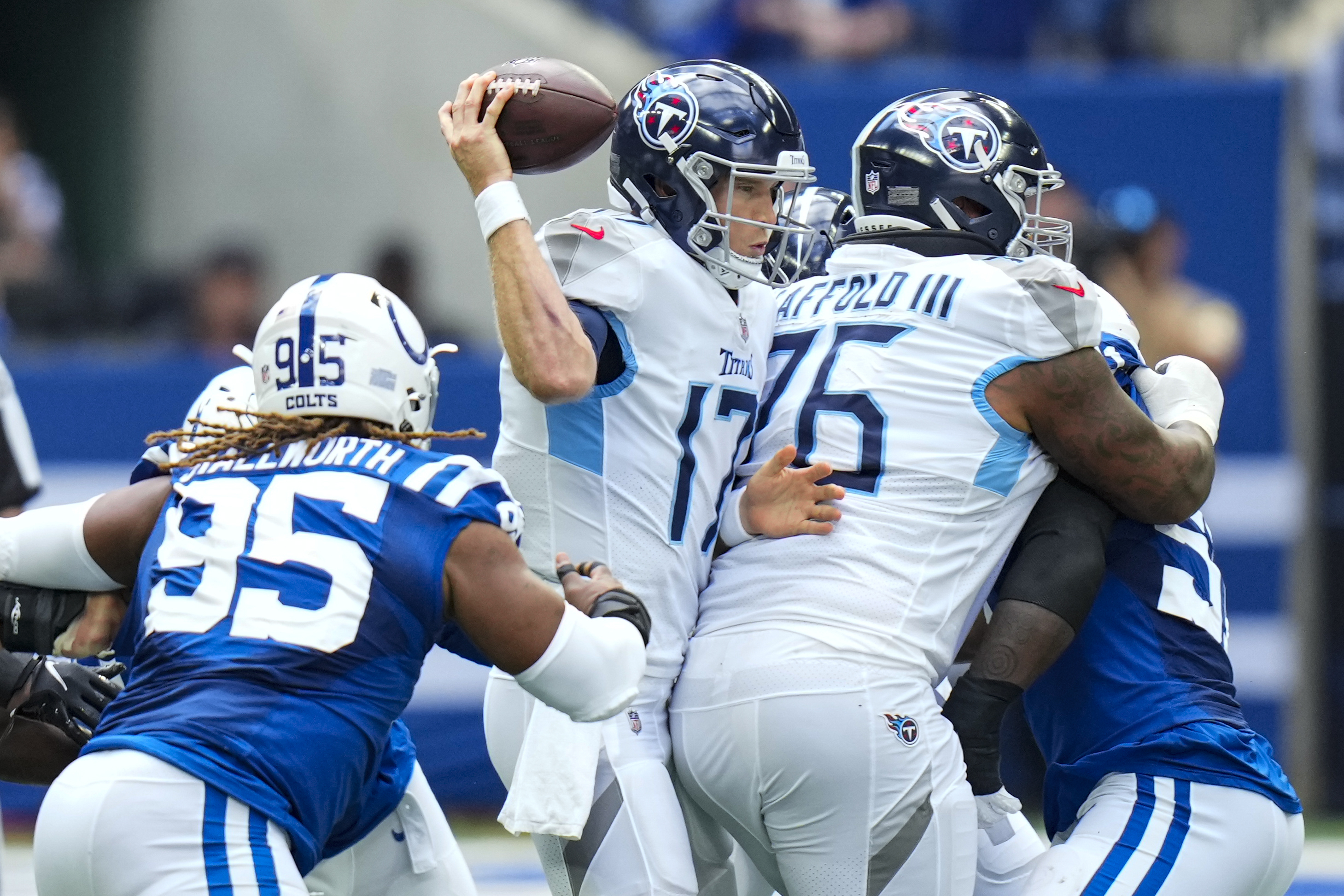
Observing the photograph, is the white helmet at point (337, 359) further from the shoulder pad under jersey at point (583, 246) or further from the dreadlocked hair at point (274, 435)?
the shoulder pad under jersey at point (583, 246)

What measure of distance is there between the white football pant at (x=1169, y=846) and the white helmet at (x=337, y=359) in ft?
5.12

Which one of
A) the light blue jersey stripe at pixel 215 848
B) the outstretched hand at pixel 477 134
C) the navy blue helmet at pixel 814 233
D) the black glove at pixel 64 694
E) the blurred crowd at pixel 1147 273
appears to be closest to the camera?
the light blue jersey stripe at pixel 215 848

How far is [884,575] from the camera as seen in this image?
3.45 metres

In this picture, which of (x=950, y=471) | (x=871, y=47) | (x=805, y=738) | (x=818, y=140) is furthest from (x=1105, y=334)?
(x=871, y=47)

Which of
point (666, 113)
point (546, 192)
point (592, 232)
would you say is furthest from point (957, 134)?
point (546, 192)

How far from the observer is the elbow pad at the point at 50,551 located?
3.35 meters

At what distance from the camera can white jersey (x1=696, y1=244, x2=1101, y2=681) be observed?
344 centimetres

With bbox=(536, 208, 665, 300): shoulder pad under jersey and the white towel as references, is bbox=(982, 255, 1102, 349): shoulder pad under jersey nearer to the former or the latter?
bbox=(536, 208, 665, 300): shoulder pad under jersey

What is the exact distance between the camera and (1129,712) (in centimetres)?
356

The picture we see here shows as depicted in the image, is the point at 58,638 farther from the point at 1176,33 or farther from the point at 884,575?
the point at 1176,33

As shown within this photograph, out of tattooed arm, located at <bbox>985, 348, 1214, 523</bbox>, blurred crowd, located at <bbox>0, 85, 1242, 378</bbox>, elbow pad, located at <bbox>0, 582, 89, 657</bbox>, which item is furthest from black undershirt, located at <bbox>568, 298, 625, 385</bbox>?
blurred crowd, located at <bbox>0, 85, 1242, 378</bbox>

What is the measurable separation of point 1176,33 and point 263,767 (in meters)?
8.82

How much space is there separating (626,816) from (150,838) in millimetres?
903

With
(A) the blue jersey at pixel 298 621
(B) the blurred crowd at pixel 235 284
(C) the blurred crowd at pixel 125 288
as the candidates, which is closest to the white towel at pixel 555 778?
(A) the blue jersey at pixel 298 621
